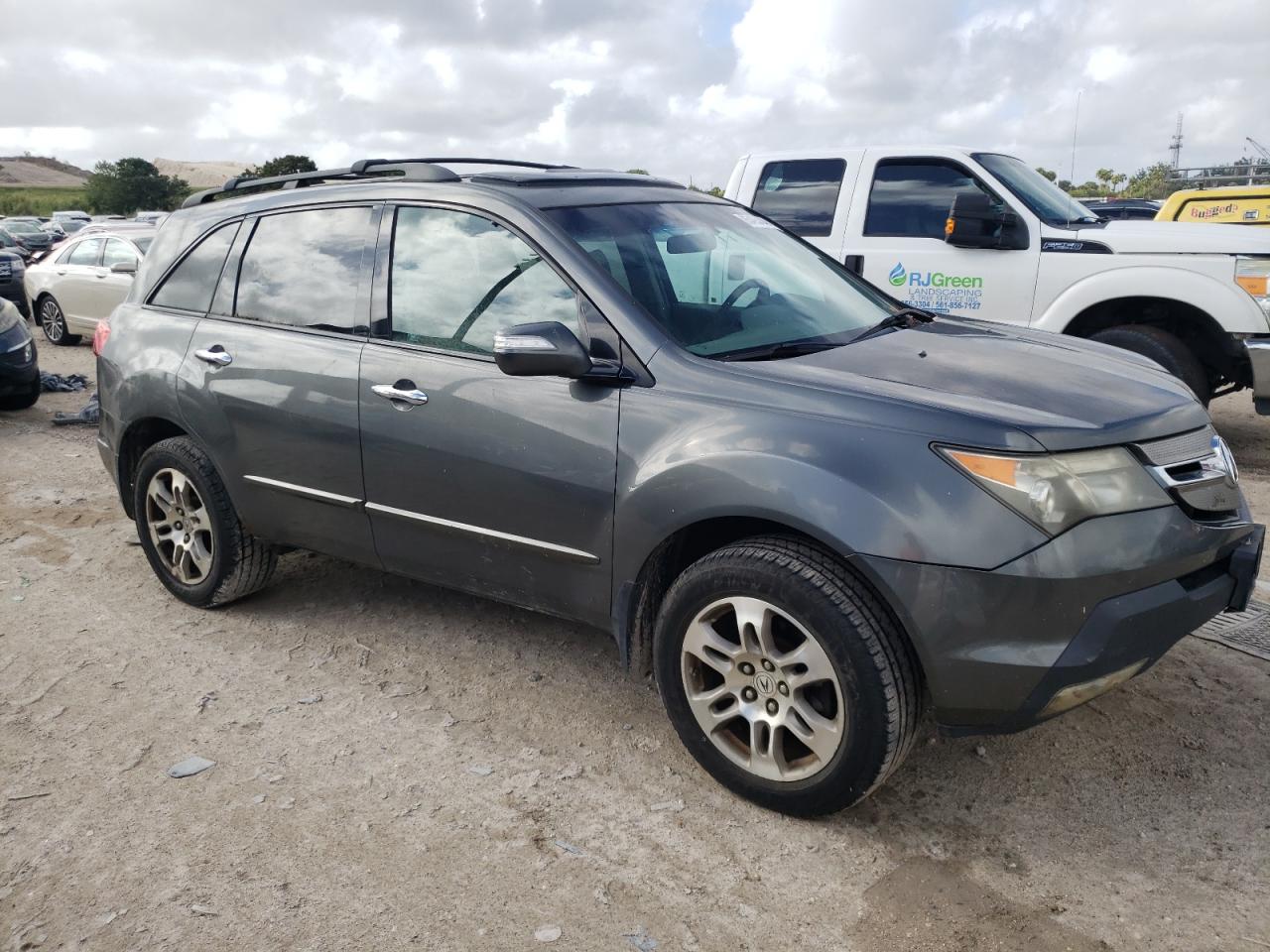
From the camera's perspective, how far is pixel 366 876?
2.88m

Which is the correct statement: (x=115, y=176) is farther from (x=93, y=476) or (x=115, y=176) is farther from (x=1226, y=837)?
(x=1226, y=837)

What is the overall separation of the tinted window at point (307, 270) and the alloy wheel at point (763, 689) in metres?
1.74

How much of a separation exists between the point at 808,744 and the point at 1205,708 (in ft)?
5.22

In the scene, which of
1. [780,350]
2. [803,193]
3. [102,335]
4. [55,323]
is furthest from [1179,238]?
[55,323]

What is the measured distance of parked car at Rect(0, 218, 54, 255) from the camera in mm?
34156

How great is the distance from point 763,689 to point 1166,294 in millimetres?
5040

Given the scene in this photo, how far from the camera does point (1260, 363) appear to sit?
257 inches

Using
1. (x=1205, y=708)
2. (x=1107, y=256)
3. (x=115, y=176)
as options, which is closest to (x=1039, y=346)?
(x=1205, y=708)

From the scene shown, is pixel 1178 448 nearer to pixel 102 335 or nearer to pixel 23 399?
pixel 102 335

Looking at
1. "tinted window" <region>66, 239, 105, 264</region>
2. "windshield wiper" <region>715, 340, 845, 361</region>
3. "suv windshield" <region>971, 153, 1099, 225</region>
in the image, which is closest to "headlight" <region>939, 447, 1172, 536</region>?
"windshield wiper" <region>715, 340, 845, 361</region>

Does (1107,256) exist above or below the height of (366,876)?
above

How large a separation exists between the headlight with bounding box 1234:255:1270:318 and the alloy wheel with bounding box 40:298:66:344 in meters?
13.4

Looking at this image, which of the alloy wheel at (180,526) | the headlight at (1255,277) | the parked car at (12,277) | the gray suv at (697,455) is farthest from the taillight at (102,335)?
the parked car at (12,277)

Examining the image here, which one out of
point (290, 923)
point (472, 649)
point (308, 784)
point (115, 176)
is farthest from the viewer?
point (115, 176)
